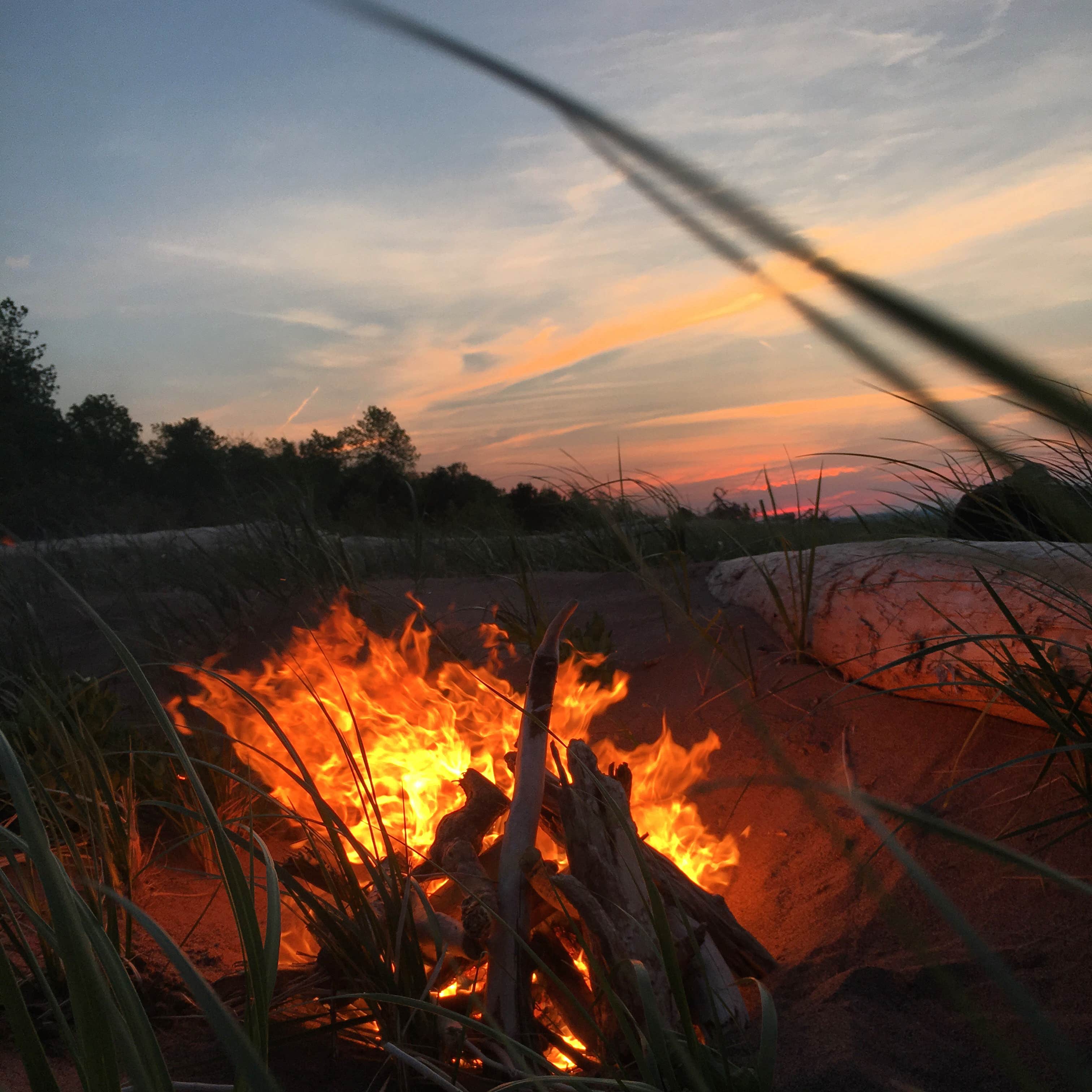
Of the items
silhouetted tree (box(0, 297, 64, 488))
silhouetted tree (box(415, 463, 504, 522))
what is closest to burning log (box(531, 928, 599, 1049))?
silhouetted tree (box(415, 463, 504, 522))

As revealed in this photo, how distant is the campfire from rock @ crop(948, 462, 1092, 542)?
3.57ft

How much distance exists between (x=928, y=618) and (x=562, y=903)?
186 centimetres

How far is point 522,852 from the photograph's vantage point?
2371mm

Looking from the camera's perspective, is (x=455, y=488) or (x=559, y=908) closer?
(x=559, y=908)

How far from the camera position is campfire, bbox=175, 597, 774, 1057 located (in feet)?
6.80

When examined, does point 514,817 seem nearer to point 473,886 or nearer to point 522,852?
point 522,852

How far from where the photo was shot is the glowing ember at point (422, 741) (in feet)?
10.1

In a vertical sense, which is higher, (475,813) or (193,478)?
(193,478)

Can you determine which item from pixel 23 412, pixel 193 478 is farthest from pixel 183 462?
pixel 23 412

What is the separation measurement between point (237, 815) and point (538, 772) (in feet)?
5.17

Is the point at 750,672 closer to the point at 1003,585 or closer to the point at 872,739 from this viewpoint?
the point at 872,739

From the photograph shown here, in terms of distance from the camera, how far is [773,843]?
3.05 m

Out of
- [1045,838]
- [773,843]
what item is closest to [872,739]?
[773,843]

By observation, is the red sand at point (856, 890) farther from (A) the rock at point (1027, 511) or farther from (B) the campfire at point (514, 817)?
(A) the rock at point (1027, 511)
